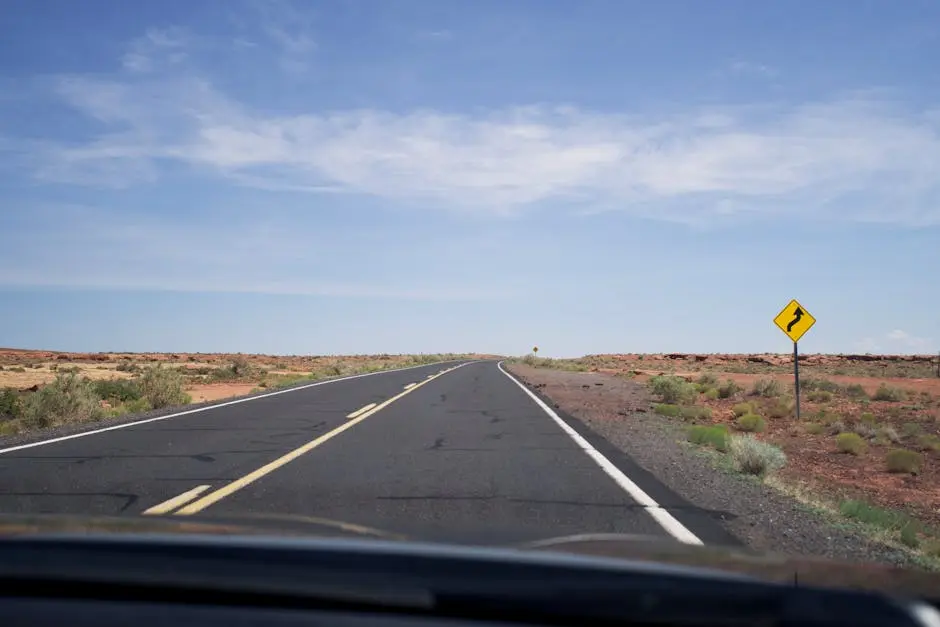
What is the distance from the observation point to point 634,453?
14164 mm

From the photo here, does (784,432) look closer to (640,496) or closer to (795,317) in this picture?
(795,317)

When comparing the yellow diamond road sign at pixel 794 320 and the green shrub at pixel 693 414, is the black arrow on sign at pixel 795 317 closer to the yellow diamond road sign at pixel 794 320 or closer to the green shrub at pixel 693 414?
the yellow diamond road sign at pixel 794 320

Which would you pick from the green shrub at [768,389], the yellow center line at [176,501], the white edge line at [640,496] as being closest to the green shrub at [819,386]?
the green shrub at [768,389]

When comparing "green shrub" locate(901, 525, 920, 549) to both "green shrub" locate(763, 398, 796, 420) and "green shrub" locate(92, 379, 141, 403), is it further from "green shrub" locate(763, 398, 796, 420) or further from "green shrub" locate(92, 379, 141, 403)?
"green shrub" locate(92, 379, 141, 403)

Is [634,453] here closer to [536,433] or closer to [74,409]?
[536,433]

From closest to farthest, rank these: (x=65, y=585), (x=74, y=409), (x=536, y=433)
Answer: (x=65, y=585) → (x=536, y=433) → (x=74, y=409)

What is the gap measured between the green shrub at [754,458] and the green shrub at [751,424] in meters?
8.69

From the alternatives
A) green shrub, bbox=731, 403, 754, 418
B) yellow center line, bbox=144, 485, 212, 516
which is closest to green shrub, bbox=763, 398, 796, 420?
green shrub, bbox=731, 403, 754, 418

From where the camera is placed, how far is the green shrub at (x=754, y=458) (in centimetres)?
1293

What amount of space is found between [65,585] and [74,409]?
21239mm

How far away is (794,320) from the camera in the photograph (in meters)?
24.4

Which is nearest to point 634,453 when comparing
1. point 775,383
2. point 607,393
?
point 607,393

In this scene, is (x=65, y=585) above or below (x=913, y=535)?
above

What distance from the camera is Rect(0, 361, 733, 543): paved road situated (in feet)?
26.7
